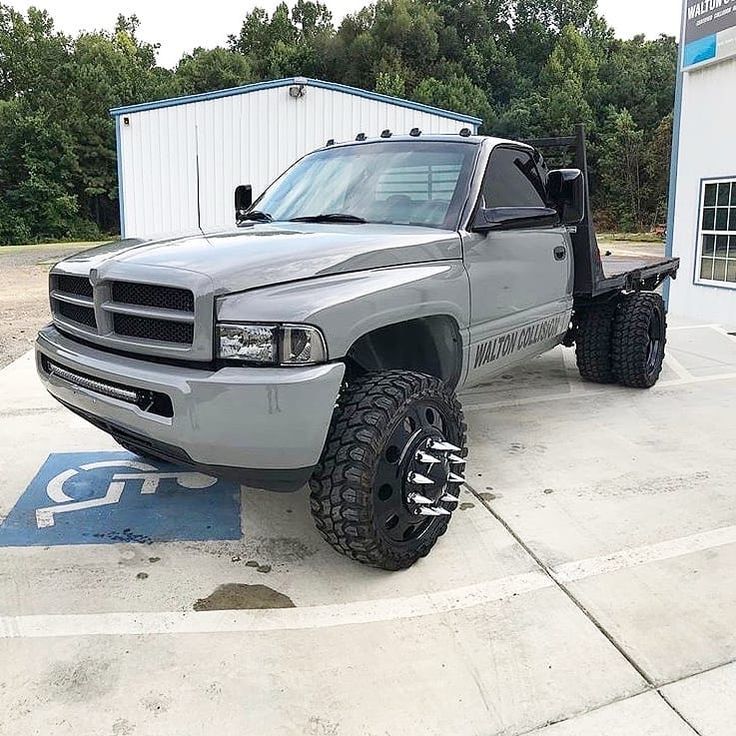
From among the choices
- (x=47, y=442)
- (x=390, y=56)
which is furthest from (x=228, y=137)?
(x=390, y=56)

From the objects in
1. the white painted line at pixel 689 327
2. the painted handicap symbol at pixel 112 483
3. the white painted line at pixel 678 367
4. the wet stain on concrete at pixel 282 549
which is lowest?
the wet stain on concrete at pixel 282 549

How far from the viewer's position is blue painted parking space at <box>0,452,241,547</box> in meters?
3.61

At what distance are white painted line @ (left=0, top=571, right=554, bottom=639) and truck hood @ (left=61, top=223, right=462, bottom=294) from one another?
4.06ft

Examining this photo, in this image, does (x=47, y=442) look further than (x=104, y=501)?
Yes

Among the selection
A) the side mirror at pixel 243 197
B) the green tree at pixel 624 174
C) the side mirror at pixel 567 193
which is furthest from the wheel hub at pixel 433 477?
the green tree at pixel 624 174

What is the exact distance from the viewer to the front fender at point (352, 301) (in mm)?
2785

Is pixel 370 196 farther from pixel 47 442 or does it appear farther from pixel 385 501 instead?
pixel 47 442

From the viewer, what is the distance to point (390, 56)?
50312 mm

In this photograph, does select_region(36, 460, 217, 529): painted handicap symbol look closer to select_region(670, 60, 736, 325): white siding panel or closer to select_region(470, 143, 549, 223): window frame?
select_region(470, 143, 549, 223): window frame

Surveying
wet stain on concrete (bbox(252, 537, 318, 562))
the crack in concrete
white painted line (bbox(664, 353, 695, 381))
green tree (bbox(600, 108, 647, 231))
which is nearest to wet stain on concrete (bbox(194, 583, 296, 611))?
wet stain on concrete (bbox(252, 537, 318, 562))

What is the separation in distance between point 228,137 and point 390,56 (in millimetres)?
36836

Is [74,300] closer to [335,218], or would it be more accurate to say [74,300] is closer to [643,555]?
[335,218]

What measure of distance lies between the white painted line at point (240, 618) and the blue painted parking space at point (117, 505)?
2.17 feet

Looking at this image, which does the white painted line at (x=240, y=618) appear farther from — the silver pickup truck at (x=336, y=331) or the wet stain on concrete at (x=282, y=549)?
the wet stain on concrete at (x=282, y=549)
